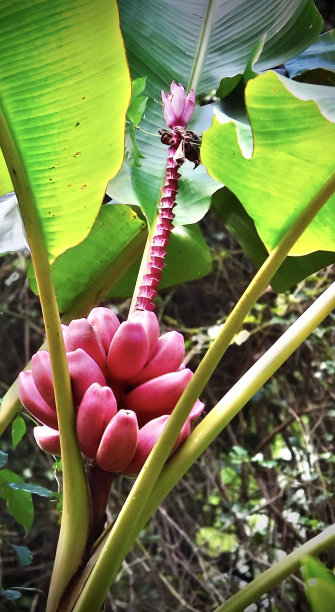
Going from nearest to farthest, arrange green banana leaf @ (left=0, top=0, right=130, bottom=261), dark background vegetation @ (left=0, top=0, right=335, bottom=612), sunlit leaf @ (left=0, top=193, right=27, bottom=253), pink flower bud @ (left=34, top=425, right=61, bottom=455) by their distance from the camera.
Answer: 1. green banana leaf @ (left=0, top=0, right=130, bottom=261)
2. pink flower bud @ (left=34, top=425, right=61, bottom=455)
3. sunlit leaf @ (left=0, top=193, right=27, bottom=253)
4. dark background vegetation @ (left=0, top=0, right=335, bottom=612)

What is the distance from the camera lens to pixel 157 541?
1.59 m

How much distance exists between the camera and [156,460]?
450 millimetres

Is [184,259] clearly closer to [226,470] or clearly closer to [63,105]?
[63,105]

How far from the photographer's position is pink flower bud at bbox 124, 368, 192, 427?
50 cm

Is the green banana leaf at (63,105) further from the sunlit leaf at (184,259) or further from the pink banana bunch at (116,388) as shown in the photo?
the sunlit leaf at (184,259)

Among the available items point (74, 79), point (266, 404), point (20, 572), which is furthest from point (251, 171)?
point (20, 572)

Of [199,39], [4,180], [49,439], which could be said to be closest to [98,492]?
[49,439]

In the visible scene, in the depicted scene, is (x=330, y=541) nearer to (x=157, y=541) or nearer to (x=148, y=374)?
(x=148, y=374)

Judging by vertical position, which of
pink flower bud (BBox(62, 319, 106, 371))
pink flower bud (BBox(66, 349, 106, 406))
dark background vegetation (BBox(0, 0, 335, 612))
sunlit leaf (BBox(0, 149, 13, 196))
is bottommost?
dark background vegetation (BBox(0, 0, 335, 612))

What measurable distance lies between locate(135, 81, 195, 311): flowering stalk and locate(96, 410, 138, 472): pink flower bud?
4.4 inches

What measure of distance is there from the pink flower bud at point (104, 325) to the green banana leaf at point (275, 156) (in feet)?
0.52

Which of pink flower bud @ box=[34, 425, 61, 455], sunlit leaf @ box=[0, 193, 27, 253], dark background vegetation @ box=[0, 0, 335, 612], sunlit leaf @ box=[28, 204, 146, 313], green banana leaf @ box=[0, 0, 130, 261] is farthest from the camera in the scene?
dark background vegetation @ box=[0, 0, 335, 612]

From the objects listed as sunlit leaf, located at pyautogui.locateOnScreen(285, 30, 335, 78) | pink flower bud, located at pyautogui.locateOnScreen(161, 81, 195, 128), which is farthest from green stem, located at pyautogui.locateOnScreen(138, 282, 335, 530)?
sunlit leaf, located at pyautogui.locateOnScreen(285, 30, 335, 78)

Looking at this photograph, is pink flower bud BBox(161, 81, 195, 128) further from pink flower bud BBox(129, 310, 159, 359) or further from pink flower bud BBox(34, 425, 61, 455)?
pink flower bud BBox(34, 425, 61, 455)
